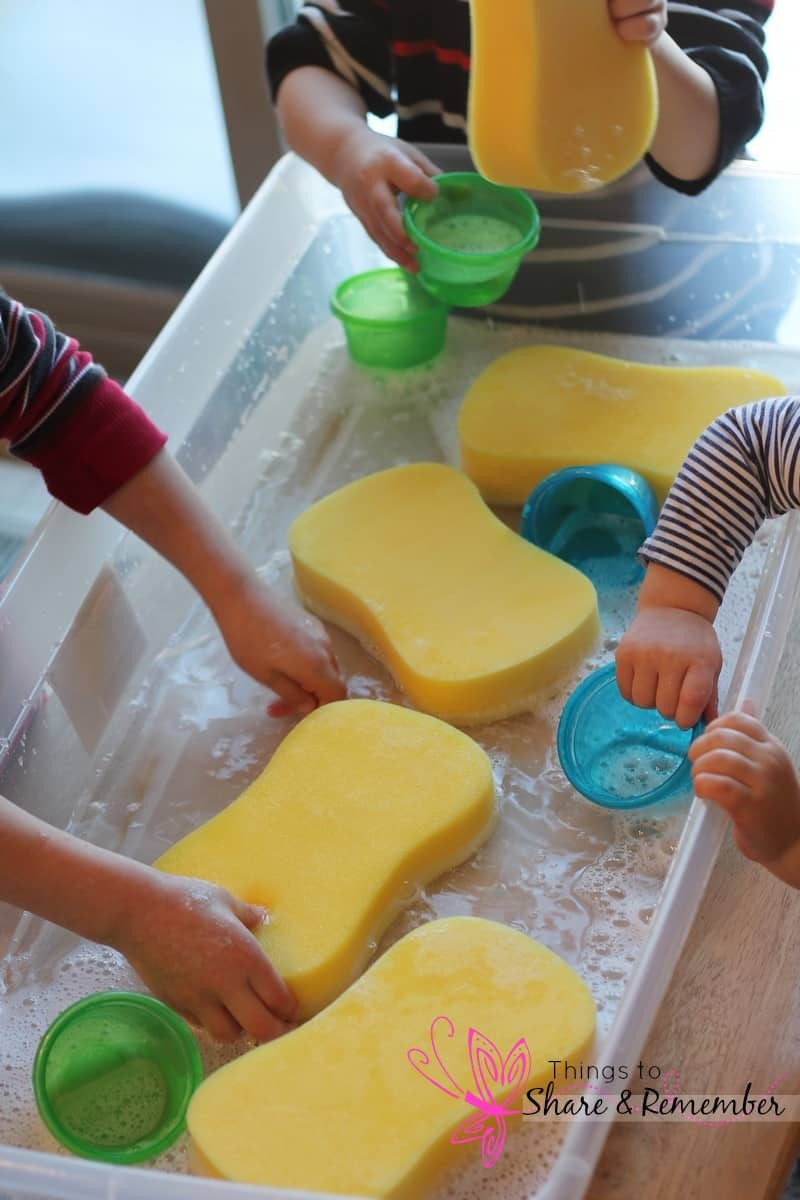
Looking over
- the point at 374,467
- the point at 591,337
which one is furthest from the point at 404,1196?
the point at 591,337

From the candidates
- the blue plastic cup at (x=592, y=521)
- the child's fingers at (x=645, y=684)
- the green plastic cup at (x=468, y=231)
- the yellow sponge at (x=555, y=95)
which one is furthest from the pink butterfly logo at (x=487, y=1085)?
the green plastic cup at (x=468, y=231)

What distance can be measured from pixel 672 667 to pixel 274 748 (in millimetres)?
278

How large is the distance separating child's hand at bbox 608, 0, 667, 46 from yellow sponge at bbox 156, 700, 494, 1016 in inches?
16.2

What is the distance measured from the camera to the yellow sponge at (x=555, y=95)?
684mm

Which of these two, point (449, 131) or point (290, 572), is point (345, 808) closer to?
point (290, 572)

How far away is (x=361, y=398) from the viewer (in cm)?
112

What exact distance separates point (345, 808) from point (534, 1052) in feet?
0.62

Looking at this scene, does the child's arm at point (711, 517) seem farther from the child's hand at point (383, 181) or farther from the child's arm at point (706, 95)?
the child's hand at point (383, 181)

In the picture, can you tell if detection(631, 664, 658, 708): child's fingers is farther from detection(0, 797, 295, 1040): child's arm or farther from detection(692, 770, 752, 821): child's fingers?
detection(0, 797, 295, 1040): child's arm

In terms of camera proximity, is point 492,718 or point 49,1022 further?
point 492,718

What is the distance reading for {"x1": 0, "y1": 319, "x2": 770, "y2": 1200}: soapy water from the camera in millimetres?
735

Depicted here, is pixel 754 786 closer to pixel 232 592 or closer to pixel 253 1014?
pixel 253 1014

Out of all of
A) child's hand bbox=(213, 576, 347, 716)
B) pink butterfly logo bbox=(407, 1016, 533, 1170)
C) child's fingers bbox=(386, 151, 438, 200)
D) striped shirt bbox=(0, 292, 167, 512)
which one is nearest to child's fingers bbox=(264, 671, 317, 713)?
child's hand bbox=(213, 576, 347, 716)

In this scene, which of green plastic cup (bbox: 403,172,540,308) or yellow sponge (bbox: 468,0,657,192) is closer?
yellow sponge (bbox: 468,0,657,192)
